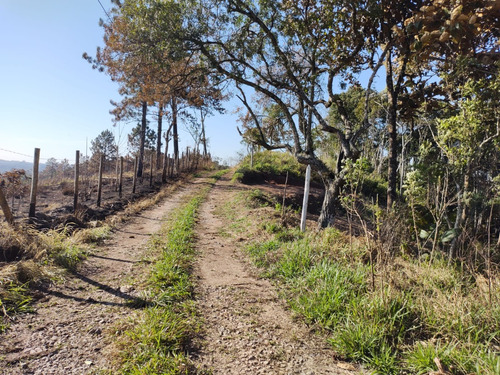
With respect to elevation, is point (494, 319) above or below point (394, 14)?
below

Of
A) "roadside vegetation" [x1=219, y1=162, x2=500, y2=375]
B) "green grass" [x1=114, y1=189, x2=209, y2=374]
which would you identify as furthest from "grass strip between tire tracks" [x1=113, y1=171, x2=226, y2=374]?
"roadside vegetation" [x1=219, y1=162, x2=500, y2=375]

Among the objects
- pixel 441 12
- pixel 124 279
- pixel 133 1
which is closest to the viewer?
pixel 441 12

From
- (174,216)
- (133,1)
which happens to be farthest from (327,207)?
(133,1)

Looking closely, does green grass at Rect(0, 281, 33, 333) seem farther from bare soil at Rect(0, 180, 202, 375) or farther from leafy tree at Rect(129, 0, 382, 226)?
leafy tree at Rect(129, 0, 382, 226)

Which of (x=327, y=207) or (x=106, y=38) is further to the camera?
(x=106, y=38)

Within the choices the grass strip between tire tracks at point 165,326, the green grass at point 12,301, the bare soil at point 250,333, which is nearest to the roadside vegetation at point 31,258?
the green grass at point 12,301

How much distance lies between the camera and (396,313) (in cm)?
286

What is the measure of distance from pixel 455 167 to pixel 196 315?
497cm

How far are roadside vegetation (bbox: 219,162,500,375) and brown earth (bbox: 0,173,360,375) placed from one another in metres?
0.20

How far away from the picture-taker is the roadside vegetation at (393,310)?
2.45 m

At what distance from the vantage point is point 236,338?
2965 millimetres

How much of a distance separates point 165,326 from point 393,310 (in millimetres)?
2254

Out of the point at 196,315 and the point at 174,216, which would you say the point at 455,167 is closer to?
the point at 196,315

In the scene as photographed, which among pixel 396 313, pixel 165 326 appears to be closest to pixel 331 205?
pixel 396 313
